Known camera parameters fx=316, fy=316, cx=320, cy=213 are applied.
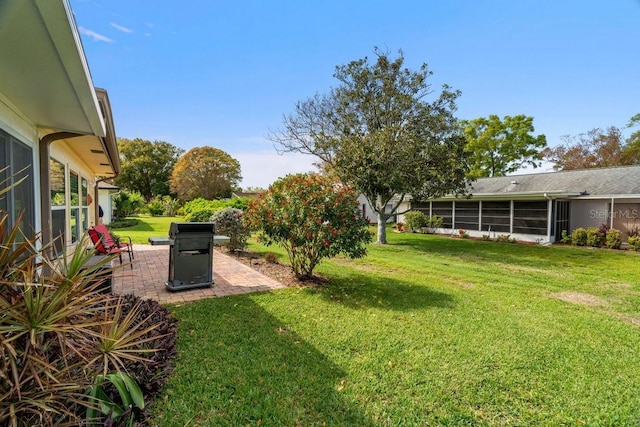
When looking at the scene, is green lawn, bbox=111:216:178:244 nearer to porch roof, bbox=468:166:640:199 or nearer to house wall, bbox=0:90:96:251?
house wall, bbox=0:90:96:251

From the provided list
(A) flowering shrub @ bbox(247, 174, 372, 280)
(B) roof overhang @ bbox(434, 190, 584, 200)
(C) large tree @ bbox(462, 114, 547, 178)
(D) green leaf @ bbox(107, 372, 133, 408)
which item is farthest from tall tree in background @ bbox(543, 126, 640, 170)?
(D) green leaf @ bbox(107, 372, 133, 408)

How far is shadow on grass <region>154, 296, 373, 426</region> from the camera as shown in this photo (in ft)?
8.36

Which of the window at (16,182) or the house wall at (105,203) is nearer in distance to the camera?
the window at (16,182)

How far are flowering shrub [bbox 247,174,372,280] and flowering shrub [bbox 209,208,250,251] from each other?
3.58m

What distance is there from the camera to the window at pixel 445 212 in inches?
792

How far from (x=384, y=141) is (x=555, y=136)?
2877 cm

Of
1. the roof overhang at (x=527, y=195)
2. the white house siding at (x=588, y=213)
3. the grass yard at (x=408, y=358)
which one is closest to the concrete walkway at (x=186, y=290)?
the grass yard at (x=408, y=358)

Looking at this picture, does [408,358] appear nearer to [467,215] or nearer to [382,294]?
[382,294]

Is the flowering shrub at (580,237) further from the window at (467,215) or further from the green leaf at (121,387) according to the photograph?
the green leaf at (121,387)

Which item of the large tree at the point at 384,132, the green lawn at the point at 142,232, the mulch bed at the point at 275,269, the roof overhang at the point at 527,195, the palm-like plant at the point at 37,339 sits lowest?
the mulch bed at the point at 275,269

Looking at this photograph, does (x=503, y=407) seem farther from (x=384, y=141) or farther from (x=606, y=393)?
(x=384, y=141)

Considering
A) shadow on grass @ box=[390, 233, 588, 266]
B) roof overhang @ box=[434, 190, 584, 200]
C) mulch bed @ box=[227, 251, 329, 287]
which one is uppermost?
roof overhang @ box=[434, 190, 584, 200]

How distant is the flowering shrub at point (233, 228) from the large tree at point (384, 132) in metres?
5.24

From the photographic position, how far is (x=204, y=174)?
42500 mm
